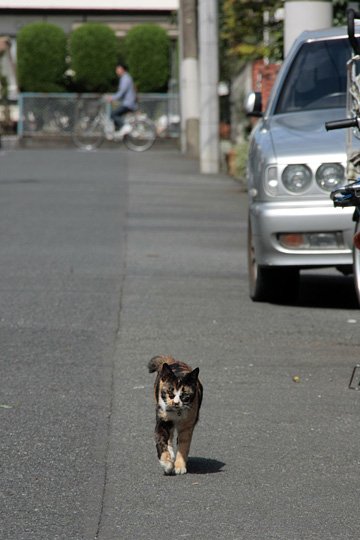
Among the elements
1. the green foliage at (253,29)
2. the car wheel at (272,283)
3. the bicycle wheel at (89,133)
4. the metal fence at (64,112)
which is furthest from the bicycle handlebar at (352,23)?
the metal fence at (64,112)

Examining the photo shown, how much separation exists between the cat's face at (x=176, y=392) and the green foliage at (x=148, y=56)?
45.4 m

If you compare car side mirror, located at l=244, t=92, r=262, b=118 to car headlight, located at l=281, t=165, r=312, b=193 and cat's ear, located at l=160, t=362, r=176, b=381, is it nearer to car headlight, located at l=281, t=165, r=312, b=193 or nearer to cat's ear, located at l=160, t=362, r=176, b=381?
car headlight, located at l=281, t=165, r=312, b=193

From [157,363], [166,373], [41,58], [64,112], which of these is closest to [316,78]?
[157,363]

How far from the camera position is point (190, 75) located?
34.1 metres

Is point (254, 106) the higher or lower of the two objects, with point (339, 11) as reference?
higher

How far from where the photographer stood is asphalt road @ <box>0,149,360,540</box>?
517cm

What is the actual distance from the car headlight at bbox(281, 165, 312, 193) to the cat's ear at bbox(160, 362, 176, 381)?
4370 mm

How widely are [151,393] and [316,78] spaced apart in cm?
431

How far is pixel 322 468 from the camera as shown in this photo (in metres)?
5.77

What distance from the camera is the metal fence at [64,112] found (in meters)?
39.3

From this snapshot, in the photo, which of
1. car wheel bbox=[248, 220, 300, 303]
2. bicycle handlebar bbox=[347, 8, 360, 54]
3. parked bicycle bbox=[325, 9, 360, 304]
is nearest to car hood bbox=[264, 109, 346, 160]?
parked bicycle bbox=[325, 9, 360, 304]

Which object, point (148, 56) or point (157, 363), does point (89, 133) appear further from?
point (157, 363)

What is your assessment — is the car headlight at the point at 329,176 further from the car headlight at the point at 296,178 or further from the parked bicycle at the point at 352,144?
the parked bicycle at the point at 352,144

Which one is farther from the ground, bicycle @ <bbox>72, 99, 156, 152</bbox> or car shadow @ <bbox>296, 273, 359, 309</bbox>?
car shadow @ <bbox>296, 273, 359, 309</bbox>
